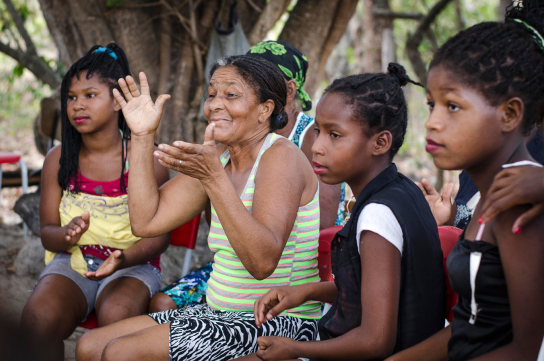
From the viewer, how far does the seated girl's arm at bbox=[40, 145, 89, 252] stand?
8.79 ft

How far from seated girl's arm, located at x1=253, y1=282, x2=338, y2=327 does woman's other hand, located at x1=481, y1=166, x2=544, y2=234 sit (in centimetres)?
89

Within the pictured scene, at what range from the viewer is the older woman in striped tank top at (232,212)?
1843 mm

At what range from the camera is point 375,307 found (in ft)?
4.94

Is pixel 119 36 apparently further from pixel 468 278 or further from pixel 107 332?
pixel 468 278

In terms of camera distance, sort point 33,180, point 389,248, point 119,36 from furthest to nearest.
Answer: point 33,180, point 119,36, point 389,248

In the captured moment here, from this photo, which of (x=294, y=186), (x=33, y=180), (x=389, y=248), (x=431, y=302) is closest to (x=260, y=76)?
(x=294, y=186)

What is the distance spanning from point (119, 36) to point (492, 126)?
3814 mm

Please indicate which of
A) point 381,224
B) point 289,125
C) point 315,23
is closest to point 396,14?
point 315,23

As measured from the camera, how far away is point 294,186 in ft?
6.57

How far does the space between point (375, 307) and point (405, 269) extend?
18 cm

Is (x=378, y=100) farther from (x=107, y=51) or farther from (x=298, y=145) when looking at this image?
(x=107, y=51)

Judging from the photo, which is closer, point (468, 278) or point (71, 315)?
point (468, 278)

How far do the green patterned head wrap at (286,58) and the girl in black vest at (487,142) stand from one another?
5.44ft

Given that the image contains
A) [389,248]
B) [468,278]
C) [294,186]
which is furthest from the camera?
[294,186]
